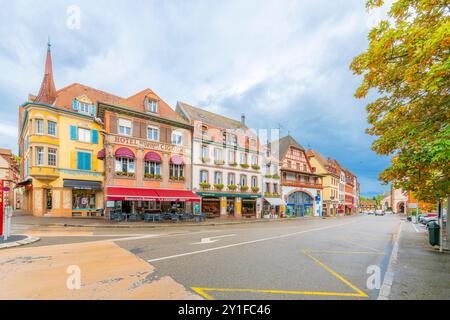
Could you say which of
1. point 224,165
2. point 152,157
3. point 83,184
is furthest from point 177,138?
point 83,184

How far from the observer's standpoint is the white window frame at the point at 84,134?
25500 mm

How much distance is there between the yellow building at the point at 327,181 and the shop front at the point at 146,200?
3538 centimetres

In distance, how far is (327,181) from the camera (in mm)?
52250

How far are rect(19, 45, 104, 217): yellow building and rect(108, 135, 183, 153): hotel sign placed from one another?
691 cm

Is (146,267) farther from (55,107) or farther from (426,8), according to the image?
(55,107)

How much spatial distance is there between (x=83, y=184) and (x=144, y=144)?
8.41 m

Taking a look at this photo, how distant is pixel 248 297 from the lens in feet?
15.9

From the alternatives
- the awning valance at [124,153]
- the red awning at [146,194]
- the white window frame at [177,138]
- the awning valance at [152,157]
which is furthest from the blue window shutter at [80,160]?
the white window frame at [177,138]

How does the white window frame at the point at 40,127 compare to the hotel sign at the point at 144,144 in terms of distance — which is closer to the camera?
the hotel sign at the point at 144,144

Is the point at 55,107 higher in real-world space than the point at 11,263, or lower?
higher

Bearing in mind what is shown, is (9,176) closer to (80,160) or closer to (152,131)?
(80,160)

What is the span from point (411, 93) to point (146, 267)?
9865 mm

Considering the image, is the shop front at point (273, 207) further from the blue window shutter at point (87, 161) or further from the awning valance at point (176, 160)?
the blue window shutter at point (87, 161)
